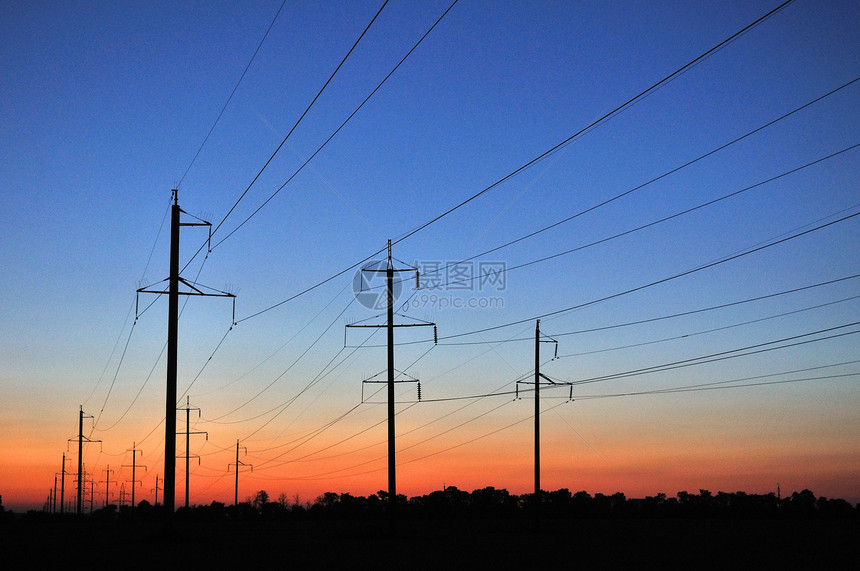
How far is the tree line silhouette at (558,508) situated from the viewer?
336 ft

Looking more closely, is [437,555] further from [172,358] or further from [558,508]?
[558,508]

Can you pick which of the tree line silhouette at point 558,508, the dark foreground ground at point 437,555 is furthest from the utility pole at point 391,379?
the tree line silhouette at point 558,508

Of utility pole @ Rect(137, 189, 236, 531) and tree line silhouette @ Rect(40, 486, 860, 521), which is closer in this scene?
utility pole @ Rect(137, 189, 236, 531)

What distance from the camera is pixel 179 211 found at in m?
34.3

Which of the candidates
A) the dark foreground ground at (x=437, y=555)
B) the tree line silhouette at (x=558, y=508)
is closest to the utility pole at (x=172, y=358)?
the dark foreground ground at (x=437, y=555)

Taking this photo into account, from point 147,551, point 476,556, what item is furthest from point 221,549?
point 476,556

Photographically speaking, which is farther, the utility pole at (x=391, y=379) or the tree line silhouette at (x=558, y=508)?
the tree line silhouette at (x=558, y=508)

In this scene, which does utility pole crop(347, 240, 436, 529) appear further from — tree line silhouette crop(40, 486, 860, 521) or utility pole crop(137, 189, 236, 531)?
tree line silhouette crop(40, 486, 860, 521)

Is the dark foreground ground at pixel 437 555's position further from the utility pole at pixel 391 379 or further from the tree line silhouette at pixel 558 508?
the tree line silhouette at pixel 558 508

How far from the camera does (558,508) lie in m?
114

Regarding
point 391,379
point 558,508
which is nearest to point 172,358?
point 391,379

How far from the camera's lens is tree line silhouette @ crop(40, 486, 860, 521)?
10244 cm

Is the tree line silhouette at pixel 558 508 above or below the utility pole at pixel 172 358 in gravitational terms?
below

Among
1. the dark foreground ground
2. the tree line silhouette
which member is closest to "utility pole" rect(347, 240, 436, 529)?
the dark foreground ground
